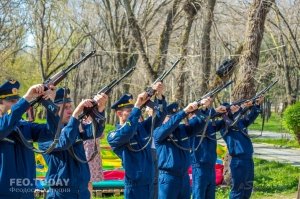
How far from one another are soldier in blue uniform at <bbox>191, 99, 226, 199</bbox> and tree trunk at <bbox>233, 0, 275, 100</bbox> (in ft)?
13.6

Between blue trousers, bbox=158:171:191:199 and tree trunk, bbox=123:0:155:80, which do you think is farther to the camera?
tree trunk, bbox=123:0:155:80

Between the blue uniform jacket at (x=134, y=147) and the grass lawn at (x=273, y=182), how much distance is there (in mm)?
4353

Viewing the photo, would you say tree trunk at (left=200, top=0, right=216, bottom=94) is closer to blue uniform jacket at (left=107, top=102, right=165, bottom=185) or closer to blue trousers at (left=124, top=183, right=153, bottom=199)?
blue uniform jacket at (left=107, top=102, right=165, bottom=185)

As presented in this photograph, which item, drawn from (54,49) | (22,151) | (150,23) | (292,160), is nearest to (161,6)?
(150,23)

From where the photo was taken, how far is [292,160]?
22.5 meters

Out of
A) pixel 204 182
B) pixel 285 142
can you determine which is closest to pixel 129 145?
pixel 204 182

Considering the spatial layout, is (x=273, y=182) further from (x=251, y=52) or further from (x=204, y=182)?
(x=204, y=182)

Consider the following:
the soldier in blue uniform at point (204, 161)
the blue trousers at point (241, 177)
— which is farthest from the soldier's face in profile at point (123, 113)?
the blue trousers at point (241, 177)

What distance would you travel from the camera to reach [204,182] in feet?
32.3

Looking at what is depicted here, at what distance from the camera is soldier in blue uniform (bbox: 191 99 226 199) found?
9.80 meters

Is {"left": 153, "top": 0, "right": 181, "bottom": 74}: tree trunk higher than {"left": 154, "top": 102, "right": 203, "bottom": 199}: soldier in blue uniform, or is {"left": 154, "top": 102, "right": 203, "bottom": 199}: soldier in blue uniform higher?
{"left": 153, "top": 0, "right": 181, "bottom": 74}: tree trunk

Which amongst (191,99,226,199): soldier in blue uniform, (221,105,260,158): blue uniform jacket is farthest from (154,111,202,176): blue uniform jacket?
(221,105,260,158): blue uniform jacket

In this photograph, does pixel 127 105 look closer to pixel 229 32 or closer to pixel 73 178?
pixel 73 178

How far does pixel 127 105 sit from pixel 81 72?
131ft
